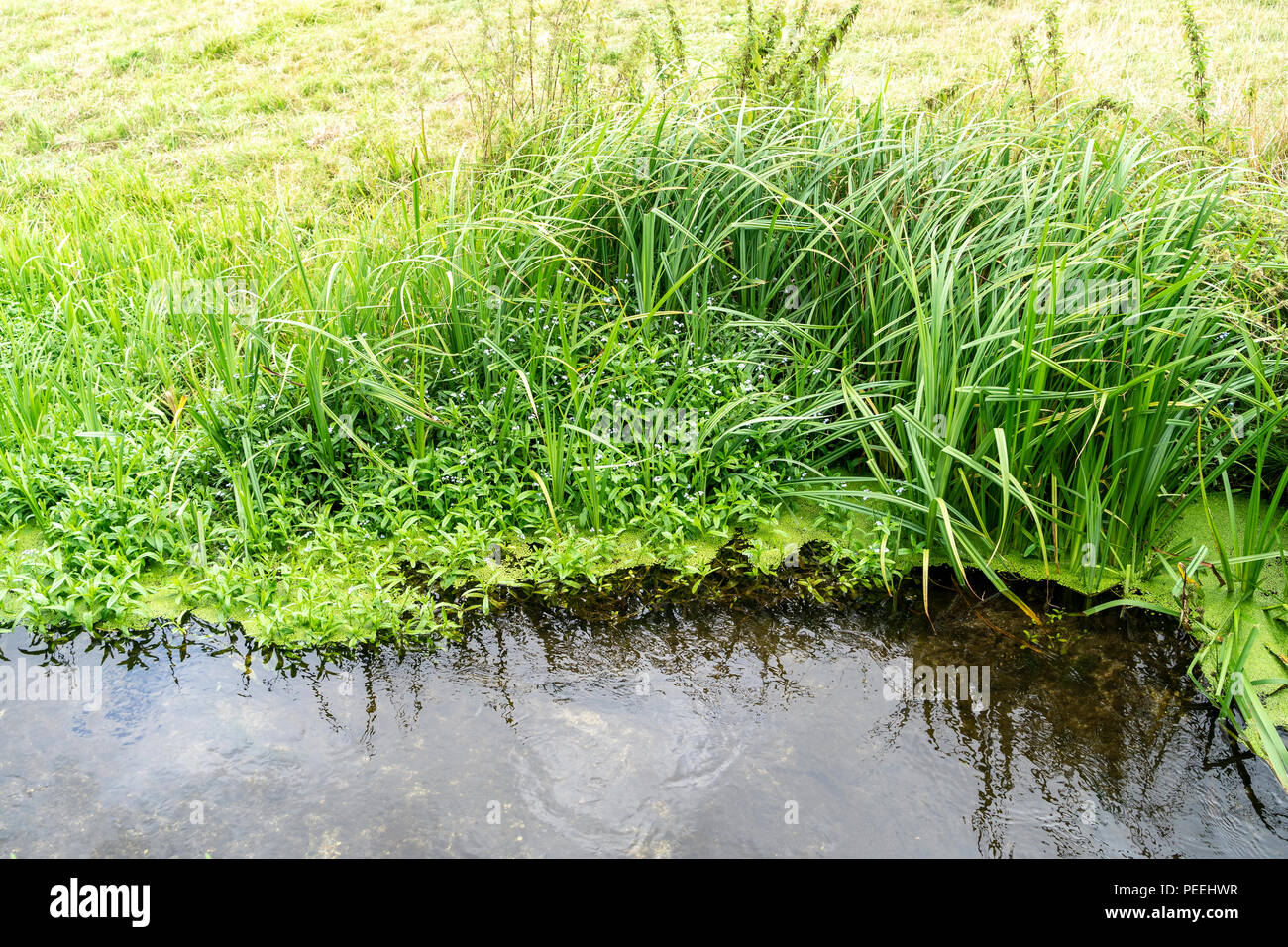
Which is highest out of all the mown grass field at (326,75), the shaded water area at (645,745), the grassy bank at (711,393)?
the mown grass field at (326,75)

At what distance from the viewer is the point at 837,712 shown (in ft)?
8.12

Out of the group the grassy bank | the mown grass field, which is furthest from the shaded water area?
the mown grass field

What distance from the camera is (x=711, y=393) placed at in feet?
11.1

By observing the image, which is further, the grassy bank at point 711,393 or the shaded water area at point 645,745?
the grassy bank at point 711,393

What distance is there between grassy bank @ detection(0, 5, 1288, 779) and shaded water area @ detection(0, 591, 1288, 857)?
0.53 ft

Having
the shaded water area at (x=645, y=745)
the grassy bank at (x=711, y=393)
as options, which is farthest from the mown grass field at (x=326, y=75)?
the shaded water area at (x=645, y=745)

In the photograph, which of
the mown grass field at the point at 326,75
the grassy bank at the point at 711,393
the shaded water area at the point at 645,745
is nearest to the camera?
the shaded water area at the point at 645,745

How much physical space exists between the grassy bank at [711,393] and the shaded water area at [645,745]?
0.16 meters

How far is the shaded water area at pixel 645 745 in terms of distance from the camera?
214cm

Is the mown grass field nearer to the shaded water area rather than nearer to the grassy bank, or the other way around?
the grassy bank

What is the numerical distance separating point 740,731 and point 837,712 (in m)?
0.28

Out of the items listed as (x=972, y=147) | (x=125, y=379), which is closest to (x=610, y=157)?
(x=972, y=147)

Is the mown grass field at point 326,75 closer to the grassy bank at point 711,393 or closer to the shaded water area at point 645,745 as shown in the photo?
the grassy bank at point 711,393
